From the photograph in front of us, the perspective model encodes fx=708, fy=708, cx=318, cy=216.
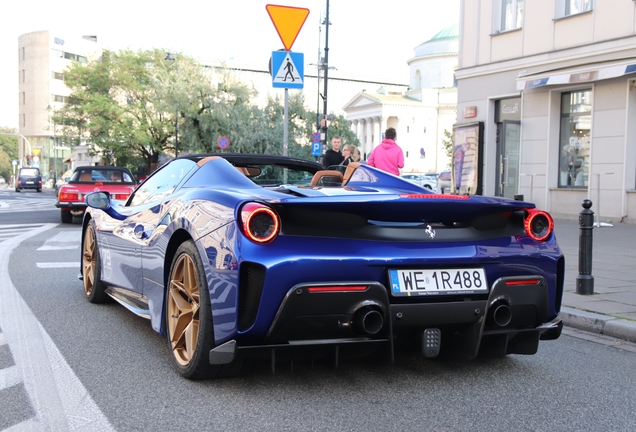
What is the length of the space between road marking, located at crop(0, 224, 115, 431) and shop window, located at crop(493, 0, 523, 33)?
16.5 m

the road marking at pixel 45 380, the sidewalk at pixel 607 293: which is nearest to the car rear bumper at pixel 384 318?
the road marking at pixel 45 380

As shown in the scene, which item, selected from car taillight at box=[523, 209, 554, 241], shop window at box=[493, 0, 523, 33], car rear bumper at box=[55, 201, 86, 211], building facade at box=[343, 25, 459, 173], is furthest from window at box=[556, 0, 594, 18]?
building facade at box=[343, 25, 459, 173]

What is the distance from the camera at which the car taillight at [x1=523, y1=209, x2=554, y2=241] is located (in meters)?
3.76

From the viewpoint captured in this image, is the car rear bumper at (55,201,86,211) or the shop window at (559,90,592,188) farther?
the shop window at (559,90,592,188)

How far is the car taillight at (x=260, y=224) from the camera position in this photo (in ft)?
10.6

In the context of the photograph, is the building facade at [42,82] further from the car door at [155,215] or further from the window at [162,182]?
the car door at [155,215]

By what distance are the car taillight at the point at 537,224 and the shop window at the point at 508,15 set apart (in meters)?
16.4

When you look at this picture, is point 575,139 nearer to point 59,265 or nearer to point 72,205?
point 72,205

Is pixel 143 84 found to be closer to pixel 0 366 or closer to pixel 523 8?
pixel 523 8

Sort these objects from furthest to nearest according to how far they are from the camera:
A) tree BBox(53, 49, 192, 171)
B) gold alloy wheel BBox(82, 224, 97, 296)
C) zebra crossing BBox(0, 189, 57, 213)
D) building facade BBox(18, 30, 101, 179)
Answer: building facade BBox(18, 30, 101, 179), tree BBox(53, 49, 192, 171), zebra crossing BBox(0, 189, 57, 213), gold alloy wheel BBox(82, 224, 97, 296)

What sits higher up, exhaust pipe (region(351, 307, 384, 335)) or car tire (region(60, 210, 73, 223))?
exhaust pipe (region(351, 307, 384, 335))

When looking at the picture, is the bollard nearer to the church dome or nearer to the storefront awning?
the storefront awning

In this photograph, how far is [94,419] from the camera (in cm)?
313

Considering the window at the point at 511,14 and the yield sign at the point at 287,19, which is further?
the window at the point at 511,14
